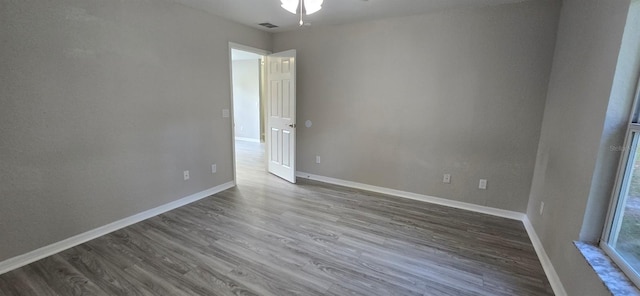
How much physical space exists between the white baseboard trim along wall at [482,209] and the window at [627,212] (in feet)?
1.61

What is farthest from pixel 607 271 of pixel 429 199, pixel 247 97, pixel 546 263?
pixel 247 97

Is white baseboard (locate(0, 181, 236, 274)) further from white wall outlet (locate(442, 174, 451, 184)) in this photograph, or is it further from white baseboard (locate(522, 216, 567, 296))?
white baseboard (locate(522, 216, 567, 296))

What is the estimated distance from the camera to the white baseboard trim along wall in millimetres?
1925

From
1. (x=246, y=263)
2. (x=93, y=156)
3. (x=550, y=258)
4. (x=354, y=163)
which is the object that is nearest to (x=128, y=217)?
(x=93, y=156)

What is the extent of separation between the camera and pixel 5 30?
1864 mm

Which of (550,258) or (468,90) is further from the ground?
(468,90)

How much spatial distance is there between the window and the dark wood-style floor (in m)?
0.63

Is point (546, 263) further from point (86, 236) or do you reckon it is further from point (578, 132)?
point (86, 236)

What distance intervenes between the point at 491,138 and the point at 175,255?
3.39 m

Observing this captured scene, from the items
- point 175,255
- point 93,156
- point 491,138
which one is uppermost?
point 491,138

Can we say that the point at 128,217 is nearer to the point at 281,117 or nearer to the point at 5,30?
the point at 5,30

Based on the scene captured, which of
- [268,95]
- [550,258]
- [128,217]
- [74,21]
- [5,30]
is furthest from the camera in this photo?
[268,95]

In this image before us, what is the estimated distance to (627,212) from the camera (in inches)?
56.0

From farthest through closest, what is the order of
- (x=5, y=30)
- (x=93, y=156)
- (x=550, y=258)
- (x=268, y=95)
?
(x=268, y=95) → (x=93, y=156) → (x=550, y=258) → (x=5, y=30)
